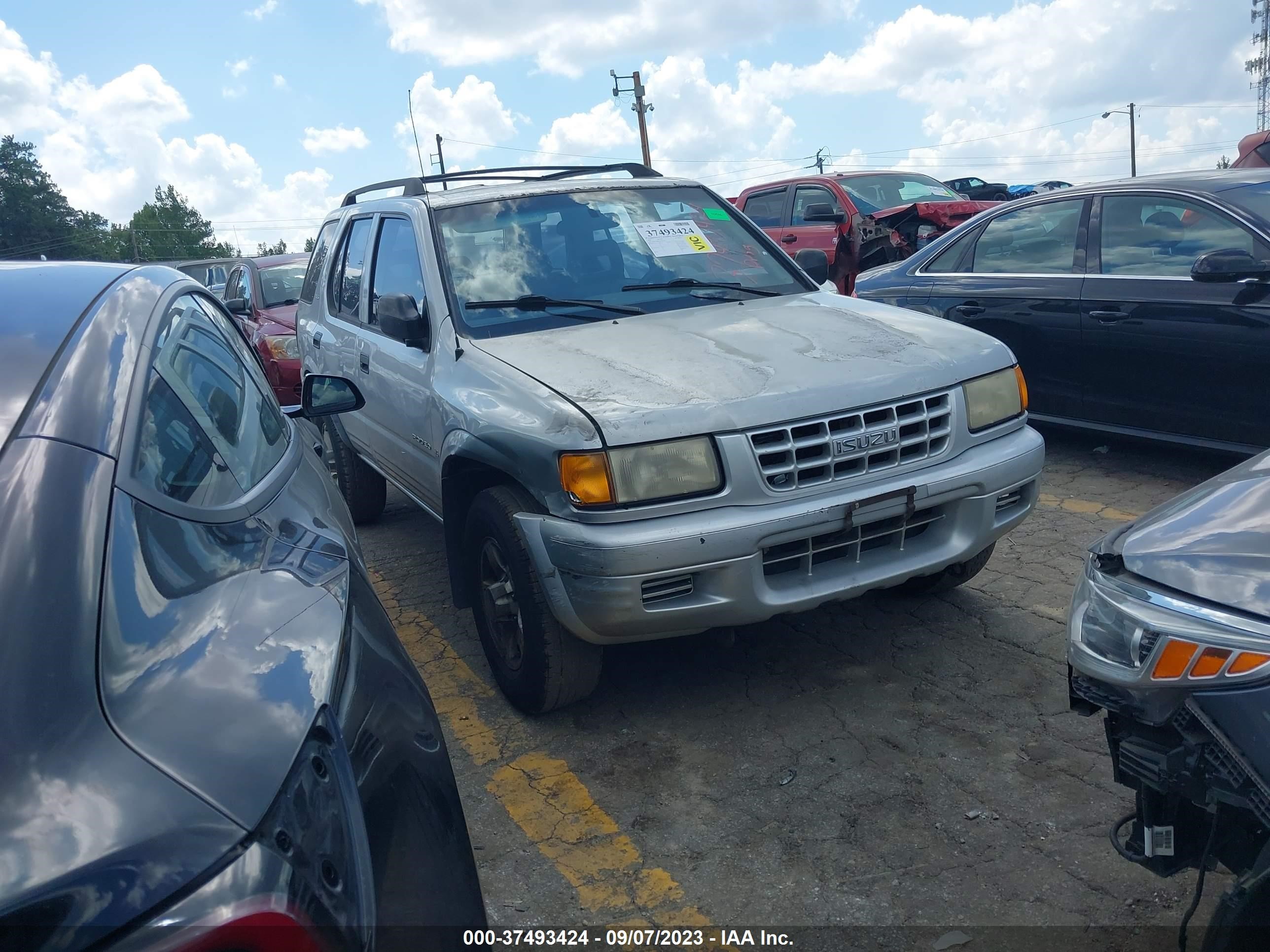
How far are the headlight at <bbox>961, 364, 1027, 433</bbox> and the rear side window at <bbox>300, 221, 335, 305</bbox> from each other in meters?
3.66

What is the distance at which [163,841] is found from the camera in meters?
1.08

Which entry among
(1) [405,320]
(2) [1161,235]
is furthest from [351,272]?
(2) [1161,235]

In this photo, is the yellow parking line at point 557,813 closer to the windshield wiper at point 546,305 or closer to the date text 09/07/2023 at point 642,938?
the date text 09/07/2023 at point 642,938

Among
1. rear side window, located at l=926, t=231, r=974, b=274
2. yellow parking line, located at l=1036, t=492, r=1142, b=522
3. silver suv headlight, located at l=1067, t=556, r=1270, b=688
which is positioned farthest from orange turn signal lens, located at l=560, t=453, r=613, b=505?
rear side window, located at l=926, t=231, r=974, b=274

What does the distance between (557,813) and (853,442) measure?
4.66 ft

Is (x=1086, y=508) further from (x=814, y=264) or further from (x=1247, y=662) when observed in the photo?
(x=1247, y=662)

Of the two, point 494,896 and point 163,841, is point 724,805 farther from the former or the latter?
point 163,841

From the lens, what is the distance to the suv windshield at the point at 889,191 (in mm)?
12039

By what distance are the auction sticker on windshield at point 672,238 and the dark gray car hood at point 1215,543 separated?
2658mm

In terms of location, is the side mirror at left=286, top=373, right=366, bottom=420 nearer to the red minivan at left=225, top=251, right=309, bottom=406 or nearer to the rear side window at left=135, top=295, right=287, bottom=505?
the rear side window at left=135, top=295, right=287, bottom=505

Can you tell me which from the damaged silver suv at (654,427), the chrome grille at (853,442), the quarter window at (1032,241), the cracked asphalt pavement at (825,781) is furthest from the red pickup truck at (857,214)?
the chrome grille at (853,442)

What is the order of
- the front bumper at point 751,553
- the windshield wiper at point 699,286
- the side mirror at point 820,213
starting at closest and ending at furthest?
the front bumper at point 751,553 < the windshield wiper at point 699,286 < the side mirror at point 820,213

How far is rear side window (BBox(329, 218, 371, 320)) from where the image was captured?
5.34 m

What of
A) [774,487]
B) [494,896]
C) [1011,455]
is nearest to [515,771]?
[494,896]
